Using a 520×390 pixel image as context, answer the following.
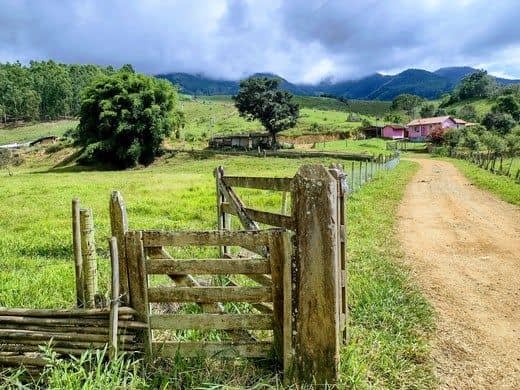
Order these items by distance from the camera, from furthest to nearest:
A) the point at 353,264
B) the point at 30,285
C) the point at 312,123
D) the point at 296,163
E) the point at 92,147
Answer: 1. the point at 312,123
2. the point at 92,147
3. the point at 296,163
4. the point at 353,264
5. the point at 30,285

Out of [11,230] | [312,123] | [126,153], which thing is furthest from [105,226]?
[312,123]

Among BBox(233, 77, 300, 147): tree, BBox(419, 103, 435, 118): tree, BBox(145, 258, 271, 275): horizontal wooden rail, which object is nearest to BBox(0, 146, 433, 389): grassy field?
BBox(145, 258, 271, 275): horizontal wooden rail

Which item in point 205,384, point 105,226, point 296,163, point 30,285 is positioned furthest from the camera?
point 296,163

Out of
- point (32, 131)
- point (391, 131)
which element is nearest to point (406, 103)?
point (391, 131)

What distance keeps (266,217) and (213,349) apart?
247 cm

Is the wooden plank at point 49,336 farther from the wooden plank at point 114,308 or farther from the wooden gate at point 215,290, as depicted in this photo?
the wooden gate at point 215,290

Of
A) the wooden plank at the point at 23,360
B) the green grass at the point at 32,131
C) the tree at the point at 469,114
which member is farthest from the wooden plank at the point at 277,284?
the tree at the point at 469,114

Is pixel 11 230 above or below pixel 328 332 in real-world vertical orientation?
below

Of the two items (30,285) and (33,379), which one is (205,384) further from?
(30,285)

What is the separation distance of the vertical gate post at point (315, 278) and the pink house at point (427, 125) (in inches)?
3418

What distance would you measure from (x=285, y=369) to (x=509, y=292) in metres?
5.10

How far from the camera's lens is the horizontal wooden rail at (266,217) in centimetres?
557

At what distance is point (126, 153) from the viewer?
178 feet

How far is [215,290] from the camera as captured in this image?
4.53 m
